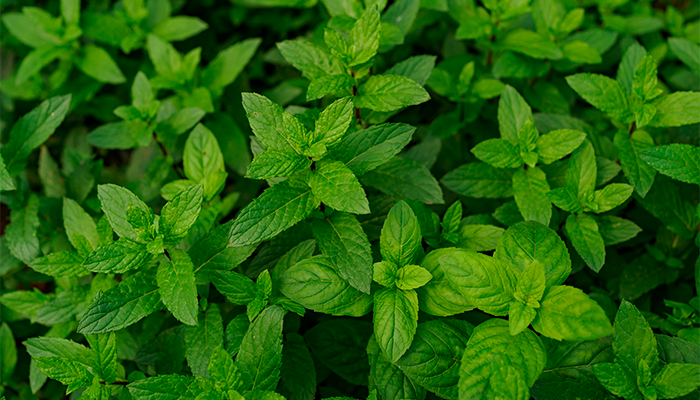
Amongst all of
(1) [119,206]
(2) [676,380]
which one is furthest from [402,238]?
(1) [119,206]

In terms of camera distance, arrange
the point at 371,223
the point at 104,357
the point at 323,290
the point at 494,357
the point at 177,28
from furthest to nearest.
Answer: the point at 177,28 < the point at 371,223 < the point at 104,357 < the point at 323,290 < the point at 494,357

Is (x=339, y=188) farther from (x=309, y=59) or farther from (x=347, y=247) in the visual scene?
(x=309, y=59)

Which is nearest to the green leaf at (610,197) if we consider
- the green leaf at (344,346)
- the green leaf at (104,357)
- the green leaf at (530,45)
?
the green leaf at (530,45)

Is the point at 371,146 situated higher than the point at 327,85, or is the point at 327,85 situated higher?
the point at 327,85

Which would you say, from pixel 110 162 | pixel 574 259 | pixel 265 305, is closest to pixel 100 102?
pixel 110 162

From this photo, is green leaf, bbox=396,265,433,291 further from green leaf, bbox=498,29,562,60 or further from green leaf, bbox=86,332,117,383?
green leaf, bbox=498,29,562,60

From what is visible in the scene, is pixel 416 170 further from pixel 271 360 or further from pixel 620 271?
pixel 620 271
